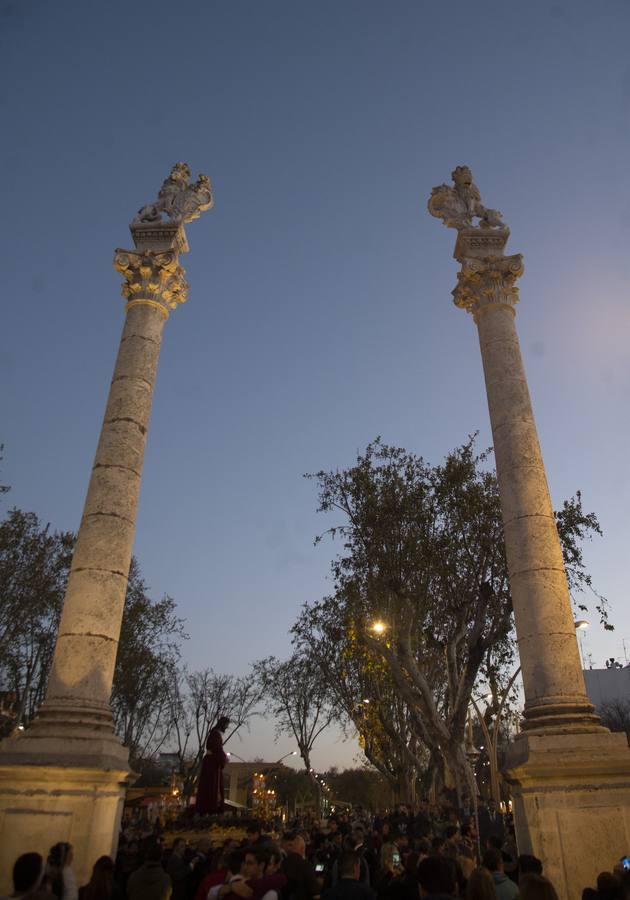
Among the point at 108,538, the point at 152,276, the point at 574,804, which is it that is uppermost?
the point at 152,276

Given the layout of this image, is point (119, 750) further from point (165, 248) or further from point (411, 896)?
point (165, 248)

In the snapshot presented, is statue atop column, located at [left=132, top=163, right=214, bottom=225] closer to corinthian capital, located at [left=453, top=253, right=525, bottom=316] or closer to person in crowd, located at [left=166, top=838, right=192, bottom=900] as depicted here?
corinthian capital, located at [left=453, top=253, right=525, bottom=316]

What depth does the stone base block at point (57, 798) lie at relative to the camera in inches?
400

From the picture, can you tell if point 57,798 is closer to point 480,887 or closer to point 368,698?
point 480,887

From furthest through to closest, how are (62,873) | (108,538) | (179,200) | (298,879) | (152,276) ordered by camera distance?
1. (179,200)
2. (152,276)
3. (108,538)
4. (62,873)
5. (298,879)

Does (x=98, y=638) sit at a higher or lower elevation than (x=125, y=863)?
higher

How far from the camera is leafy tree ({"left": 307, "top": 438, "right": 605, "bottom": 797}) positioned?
2012 cm

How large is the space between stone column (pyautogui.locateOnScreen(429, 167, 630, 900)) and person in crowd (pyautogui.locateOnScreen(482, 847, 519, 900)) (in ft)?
9.34

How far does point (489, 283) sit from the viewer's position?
16359mm

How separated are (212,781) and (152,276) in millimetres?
12699

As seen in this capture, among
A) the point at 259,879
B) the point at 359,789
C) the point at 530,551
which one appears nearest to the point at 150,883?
the point at 259,879

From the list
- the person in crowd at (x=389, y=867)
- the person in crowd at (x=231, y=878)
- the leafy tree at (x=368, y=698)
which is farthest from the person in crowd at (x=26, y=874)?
the leafy tree at (x=368, y=698)

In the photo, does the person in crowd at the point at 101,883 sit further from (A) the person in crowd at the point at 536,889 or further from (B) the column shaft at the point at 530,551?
(B) the column shaft at the point at 530,551

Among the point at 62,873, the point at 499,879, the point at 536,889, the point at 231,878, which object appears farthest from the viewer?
the point at 499,879
